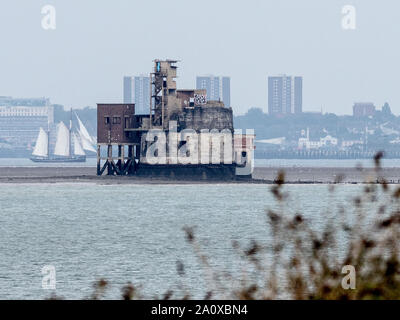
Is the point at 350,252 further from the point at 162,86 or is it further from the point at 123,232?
the point at 162,86

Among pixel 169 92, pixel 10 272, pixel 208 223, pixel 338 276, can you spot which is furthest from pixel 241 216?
pixel 338 276

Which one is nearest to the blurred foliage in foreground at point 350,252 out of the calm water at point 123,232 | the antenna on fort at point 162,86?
the calm water at point 123,232

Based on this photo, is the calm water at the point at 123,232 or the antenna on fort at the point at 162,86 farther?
the antenna on fort at the point at 162,86

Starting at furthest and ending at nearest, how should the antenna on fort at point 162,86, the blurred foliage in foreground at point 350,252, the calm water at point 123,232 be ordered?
the antenna on fort at point 162,86, the calm water at point 123,232, the blurred foliage in foreground at point 350,252

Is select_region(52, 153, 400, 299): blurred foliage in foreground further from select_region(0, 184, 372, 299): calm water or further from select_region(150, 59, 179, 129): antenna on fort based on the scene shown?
select_region(150, 59, 179, 129): antenna on fort

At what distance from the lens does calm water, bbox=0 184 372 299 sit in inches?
1490

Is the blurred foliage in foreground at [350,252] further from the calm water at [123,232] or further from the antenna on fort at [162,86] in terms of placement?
the antenna on fort at [162,86]

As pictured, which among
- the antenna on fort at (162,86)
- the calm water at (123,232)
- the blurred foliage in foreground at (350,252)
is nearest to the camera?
the blurred foliage in foreground at (350,252)

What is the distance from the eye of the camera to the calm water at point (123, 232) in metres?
37.8

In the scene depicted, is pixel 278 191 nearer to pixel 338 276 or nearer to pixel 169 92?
pixel 338 276

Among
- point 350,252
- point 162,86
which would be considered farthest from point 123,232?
point 162,86

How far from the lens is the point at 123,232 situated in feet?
201

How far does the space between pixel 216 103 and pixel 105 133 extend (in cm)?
1427
